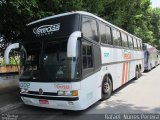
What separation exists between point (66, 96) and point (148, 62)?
17537 mm

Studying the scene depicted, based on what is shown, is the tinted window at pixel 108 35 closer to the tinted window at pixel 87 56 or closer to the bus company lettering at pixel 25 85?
the tinted window at pixel 87 56

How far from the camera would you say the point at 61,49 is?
291 inches

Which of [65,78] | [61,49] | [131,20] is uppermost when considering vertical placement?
[131,20]

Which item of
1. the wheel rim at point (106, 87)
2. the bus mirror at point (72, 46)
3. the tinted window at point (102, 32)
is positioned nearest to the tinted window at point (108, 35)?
the tinted window at point (102, 32)

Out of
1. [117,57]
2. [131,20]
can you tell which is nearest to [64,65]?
[117,57]

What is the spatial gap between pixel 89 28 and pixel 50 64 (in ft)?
6.07

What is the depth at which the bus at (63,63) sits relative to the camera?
7.04m

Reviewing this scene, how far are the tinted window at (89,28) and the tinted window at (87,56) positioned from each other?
0.45m

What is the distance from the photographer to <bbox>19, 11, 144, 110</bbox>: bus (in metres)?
7.04

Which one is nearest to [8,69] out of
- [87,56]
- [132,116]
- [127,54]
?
[127,54]

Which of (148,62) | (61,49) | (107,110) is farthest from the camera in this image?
(148,62)

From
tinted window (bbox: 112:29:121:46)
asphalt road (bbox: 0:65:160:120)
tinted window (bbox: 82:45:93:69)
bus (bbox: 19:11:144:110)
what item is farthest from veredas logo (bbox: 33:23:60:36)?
tinted window (bbox: 112:29:121:46)

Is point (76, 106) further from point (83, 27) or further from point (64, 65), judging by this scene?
point (83, 27)

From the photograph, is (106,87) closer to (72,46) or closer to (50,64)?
(50,64)
